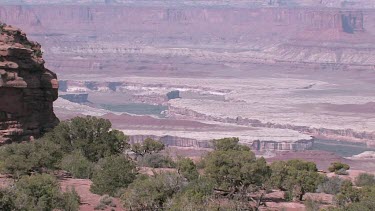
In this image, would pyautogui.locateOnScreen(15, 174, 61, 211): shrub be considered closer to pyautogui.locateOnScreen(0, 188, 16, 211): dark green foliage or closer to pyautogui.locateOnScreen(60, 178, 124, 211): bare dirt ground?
pyautogui.locateOnScreen(0, 188, 16, 211): dark green foliage

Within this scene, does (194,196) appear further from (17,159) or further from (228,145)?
(228,145)

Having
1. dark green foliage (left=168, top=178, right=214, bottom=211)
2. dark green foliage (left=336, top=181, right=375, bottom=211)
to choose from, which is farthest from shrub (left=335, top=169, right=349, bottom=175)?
dark green foliage (left=168, top=178, right=214, bottom=211)

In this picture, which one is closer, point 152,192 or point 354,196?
point 152,192

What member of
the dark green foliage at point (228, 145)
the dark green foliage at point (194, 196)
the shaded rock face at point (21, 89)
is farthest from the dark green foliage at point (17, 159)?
the dark green foliage at point (228, 145)

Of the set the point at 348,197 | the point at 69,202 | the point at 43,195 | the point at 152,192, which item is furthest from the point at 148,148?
the point at 43,195

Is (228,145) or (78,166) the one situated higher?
(228,145)

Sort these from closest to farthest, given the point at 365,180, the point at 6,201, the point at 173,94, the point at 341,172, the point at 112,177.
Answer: the point at 6,201
the point at 112,177
the point at 365,180
the point at 341,172
the point at 173,94

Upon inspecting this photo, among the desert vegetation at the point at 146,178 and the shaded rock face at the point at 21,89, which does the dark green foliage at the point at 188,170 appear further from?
the shaded rock face at the point at 21,89
